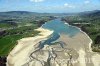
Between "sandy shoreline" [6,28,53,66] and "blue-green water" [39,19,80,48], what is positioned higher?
"sandy shoreline" [6,28,53,66]

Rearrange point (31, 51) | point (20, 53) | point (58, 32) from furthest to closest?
point (58, 32)
point (31, 51)
point (20, 53)

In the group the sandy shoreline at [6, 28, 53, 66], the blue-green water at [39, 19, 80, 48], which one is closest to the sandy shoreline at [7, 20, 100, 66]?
the sandy shoreline at [6, 28, 53, 66]

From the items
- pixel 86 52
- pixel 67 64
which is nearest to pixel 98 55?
pixel 86 52

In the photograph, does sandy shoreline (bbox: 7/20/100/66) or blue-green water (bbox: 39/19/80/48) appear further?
blue-green water (bbox: 39/19/80/48)

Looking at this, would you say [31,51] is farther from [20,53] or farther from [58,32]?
[58,32]

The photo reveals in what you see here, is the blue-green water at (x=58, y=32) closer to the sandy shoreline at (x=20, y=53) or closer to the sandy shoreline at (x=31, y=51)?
the sandy shoreline at (x=20, y=53)

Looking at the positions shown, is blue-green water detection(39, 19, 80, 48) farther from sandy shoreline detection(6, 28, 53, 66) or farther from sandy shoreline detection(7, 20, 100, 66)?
Answer: sandy shoreline detection(7, 20, 100, 66)

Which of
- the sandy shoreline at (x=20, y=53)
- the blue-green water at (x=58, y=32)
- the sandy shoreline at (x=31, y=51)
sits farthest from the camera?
the blue-green water at (x=58, y=32)

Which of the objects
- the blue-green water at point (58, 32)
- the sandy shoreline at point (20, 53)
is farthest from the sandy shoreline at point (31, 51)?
the blue-green water at point (58, 32)

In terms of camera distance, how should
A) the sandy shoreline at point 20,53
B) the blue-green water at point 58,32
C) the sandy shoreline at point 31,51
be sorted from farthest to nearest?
1. the blue-green water at point 58,32
2. the sandy shoreline at point 20,53
3. the sandy shoreline at point 31,51

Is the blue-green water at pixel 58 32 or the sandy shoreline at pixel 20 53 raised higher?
the sandy shoreline at pixel 20 53

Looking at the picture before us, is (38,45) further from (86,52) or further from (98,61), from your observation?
(98,61)

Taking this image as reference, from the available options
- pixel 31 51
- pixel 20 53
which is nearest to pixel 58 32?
pixel 31 51
